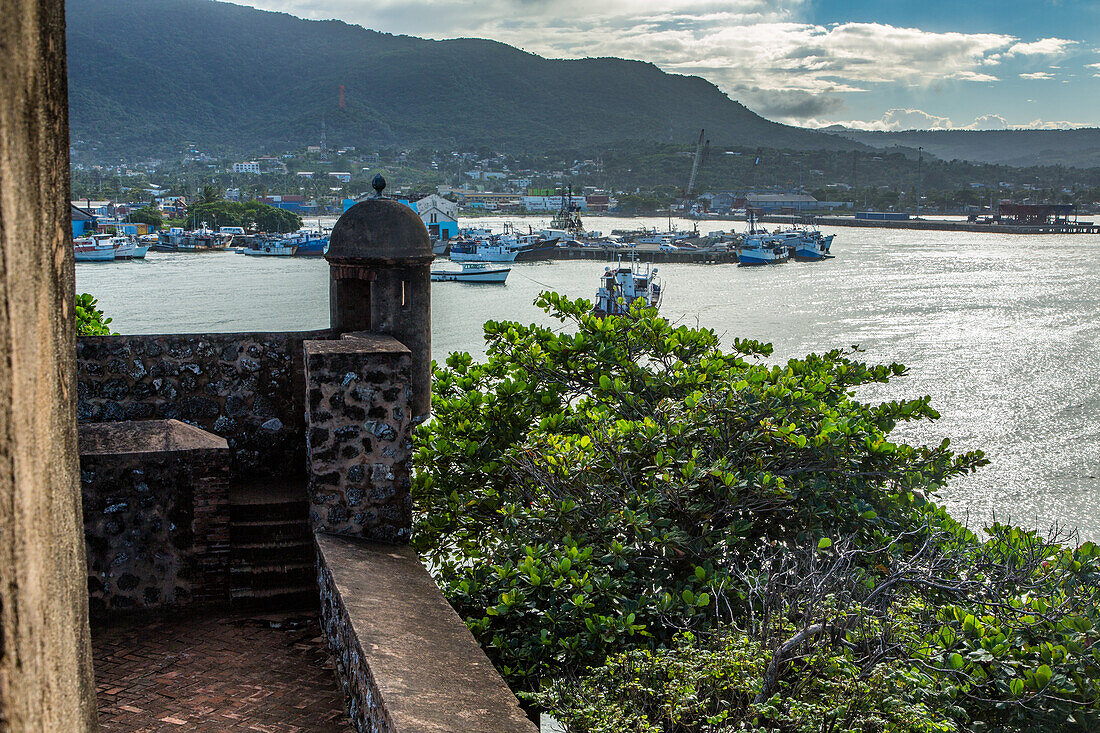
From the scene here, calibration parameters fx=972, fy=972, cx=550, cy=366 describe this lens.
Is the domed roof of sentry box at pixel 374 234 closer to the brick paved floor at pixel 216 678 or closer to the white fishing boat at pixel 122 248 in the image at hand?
the brick paved floor at pixel 216 678

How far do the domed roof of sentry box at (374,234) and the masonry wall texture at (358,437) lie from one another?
110 inches

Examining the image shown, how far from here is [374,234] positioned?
7738mm

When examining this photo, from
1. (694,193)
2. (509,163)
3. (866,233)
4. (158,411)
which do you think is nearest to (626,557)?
(158,411)

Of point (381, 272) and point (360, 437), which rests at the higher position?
point (381, 272)

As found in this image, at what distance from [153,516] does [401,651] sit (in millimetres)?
2017

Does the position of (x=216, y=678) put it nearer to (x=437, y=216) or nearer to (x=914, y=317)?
(x=914, y=317)

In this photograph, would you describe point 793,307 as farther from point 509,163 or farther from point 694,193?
point 509,163

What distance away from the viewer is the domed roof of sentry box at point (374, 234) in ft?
25.3

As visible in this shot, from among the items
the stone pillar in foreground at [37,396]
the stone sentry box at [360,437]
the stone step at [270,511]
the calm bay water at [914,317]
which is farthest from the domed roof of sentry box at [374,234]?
the calm bay water at [914,317]

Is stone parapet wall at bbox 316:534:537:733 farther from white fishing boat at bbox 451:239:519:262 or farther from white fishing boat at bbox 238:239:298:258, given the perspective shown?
white fishing boat at bbox 238:239:298:258

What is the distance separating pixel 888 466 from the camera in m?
5.48

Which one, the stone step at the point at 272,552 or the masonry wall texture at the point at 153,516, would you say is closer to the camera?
the masonry wall texture at the point at 153,516

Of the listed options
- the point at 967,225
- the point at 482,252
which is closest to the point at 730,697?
the point at 482,252

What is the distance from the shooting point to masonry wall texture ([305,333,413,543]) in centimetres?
493
